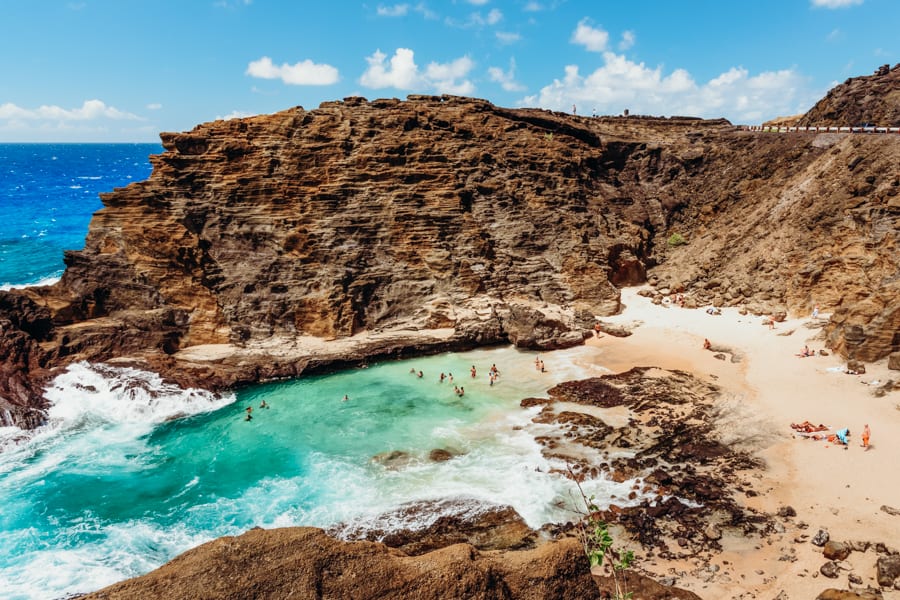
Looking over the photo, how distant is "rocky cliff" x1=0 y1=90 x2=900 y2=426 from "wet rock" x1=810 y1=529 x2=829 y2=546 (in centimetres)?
1310

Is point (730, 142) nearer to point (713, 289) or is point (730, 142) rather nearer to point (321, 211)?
point (713, 289)

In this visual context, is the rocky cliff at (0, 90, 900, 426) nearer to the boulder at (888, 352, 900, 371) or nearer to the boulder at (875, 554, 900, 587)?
the boulder at (888, 352, 900, 371)

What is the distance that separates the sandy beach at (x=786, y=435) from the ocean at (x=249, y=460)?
13.4 ft

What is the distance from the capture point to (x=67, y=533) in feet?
56.7

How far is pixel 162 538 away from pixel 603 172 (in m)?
39.3

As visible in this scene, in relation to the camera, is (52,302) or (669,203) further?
(669,203)

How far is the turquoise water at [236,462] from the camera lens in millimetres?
17031

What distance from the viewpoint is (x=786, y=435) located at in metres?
20.3

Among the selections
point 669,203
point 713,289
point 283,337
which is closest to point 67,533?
point 283,337

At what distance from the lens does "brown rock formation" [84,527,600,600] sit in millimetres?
6012

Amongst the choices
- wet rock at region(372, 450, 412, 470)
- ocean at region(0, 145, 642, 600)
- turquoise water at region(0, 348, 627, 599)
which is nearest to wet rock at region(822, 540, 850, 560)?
ocean at region(0, 145, 642, 600)

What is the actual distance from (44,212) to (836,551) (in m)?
96.5

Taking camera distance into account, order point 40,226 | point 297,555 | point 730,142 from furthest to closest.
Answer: point 40,226 → point 730,142 → point 297,555

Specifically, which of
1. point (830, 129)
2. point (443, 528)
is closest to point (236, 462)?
point (443, 528)
